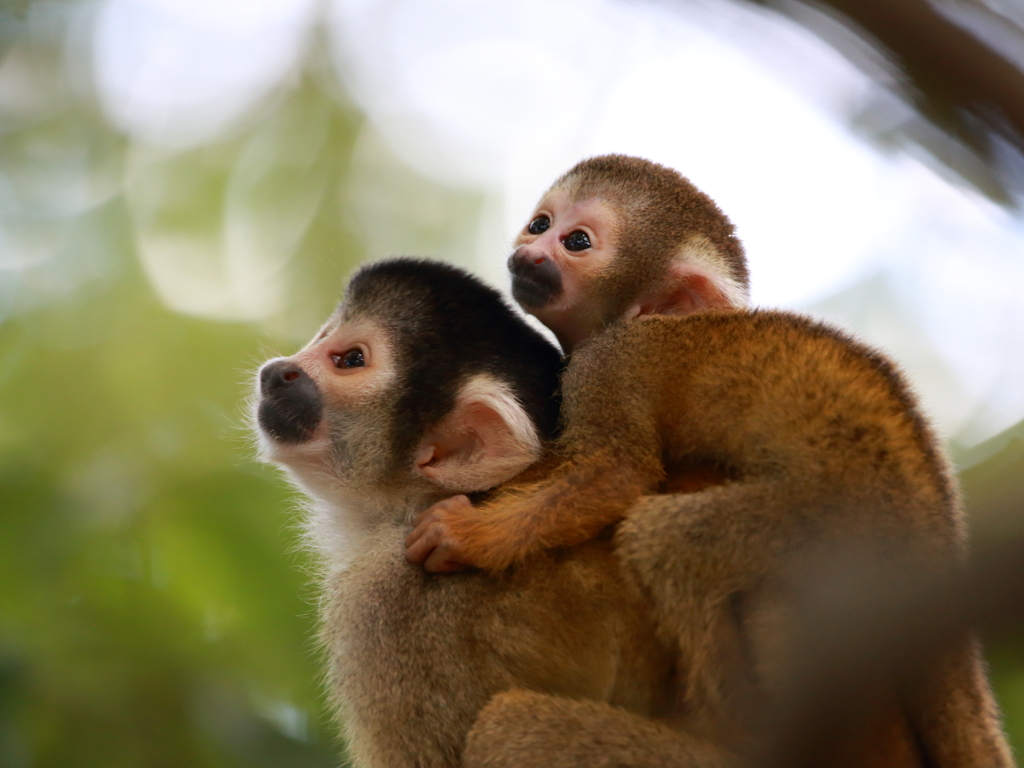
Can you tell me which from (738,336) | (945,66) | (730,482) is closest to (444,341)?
(738,336)

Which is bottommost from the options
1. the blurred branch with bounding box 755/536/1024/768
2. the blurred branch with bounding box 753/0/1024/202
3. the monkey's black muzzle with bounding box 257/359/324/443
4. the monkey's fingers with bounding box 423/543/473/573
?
the monkey's black muzzle with bounding box 257/359/324/443

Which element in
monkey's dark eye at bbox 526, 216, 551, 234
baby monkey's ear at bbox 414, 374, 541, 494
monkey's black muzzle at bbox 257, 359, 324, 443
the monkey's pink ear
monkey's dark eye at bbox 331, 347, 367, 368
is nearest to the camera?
baby monkey's ear at bbox 414, 374, 541, 494

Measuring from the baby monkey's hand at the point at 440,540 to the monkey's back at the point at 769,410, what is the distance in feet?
1.11

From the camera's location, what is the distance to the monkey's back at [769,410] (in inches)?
81.0

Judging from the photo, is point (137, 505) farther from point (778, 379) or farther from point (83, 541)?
point (778, 379)

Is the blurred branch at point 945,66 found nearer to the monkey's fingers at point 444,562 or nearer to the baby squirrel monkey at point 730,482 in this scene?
the baby squirrel monkey at point 730,482

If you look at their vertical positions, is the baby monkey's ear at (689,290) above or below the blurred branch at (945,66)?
below

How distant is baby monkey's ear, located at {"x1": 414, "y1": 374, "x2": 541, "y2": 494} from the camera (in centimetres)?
249

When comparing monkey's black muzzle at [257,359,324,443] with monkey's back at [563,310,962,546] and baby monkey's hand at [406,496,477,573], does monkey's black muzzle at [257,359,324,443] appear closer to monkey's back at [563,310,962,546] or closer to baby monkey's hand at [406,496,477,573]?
baby monkey's hand at [406,496,477,573]

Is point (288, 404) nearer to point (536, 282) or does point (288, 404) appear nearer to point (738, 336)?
point (536, 282)

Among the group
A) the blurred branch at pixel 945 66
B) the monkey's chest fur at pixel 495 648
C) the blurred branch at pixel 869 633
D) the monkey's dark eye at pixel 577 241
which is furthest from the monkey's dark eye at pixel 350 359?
the blurred branch at pixel 945 66

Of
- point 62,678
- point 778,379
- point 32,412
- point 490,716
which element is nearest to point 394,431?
point 490,716

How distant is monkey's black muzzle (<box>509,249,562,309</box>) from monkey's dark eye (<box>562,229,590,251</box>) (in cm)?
13

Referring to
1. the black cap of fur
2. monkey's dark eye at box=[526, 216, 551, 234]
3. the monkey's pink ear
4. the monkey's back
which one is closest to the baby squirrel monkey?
the monkey's back
